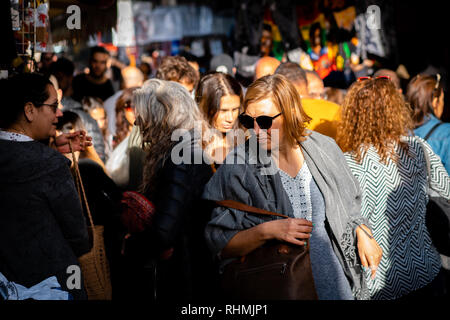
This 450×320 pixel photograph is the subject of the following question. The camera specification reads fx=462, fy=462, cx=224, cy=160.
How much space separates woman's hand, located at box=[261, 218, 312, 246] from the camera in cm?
217

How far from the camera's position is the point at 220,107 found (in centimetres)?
368

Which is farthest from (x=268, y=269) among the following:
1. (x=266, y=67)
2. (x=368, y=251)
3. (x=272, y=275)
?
(x=266, y=67)

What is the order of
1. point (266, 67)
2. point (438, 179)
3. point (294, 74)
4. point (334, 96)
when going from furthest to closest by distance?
point (334, 96) → point (266, 67) → point (294, 74) → point (438, 179)

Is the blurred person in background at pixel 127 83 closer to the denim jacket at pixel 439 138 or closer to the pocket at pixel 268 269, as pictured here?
the denim jacket at pixel 439 138

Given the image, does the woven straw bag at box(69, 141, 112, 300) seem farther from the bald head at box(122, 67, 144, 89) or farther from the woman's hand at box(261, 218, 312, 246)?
the bald head at box(122, 67, 144, 89)

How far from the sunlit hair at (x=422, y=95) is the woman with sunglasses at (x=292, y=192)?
189 centimetres

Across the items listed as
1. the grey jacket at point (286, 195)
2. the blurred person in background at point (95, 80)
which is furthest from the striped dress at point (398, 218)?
the blurred person in background at point (95, 80)

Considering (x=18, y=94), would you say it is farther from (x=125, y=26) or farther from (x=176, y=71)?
(x=125, y=26)

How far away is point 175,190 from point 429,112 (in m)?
2.73

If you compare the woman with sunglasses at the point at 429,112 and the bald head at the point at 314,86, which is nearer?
the woman with sunglasses at the point at 429,112

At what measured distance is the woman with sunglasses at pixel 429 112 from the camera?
3.88 m

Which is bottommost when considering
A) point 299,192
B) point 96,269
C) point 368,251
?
point 96,269
